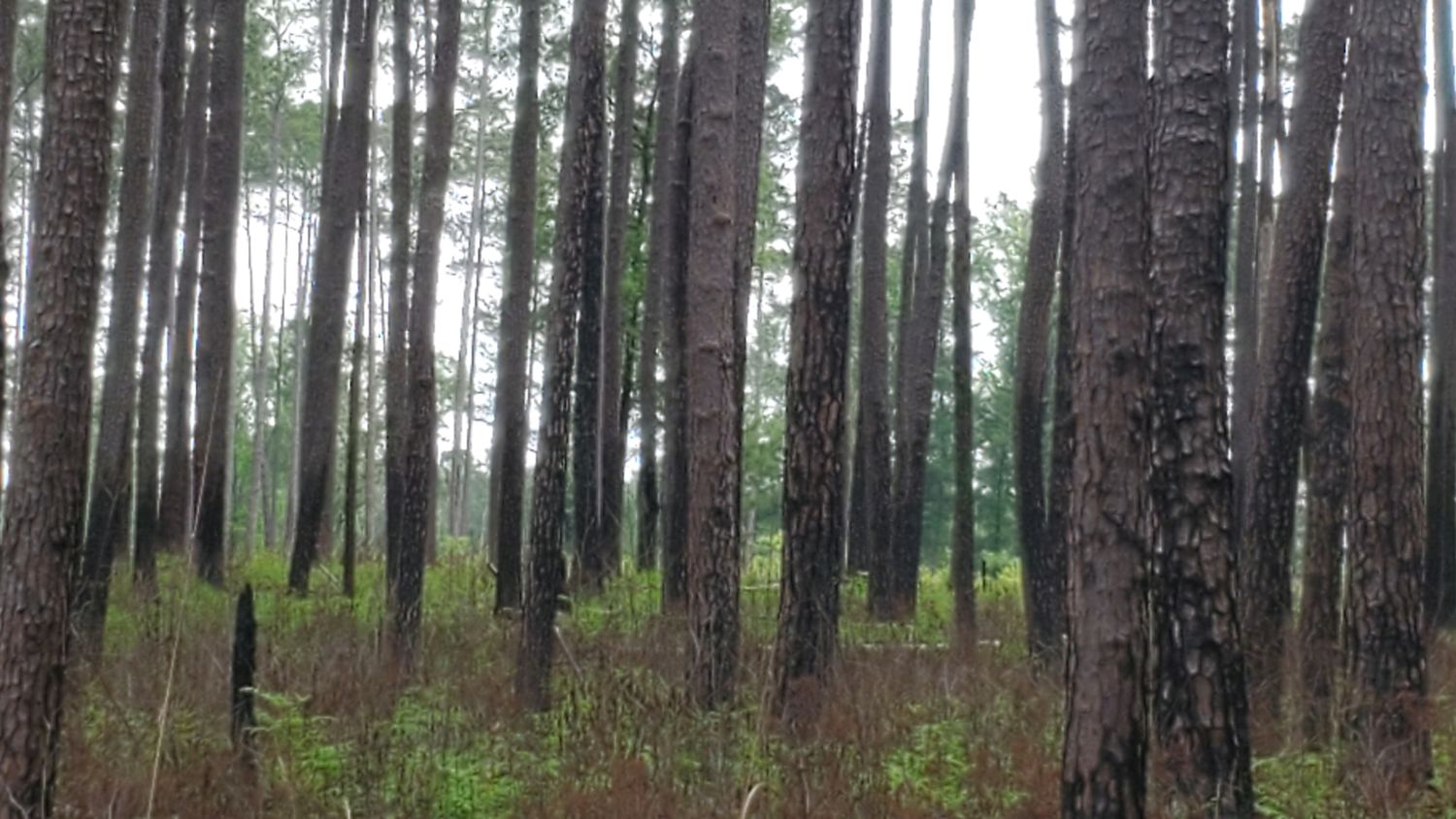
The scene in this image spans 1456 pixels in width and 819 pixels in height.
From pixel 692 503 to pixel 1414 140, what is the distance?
523 cm

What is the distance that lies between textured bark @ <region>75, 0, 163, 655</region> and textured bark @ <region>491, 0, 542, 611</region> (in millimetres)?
3275

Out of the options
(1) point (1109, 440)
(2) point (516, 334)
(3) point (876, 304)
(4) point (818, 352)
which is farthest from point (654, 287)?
(1) point (1109, 440)

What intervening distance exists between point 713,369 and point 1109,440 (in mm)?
4562

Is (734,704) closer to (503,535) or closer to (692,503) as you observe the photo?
(692,503)

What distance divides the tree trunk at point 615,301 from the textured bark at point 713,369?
27.7 feet

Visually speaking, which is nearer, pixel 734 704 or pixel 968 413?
pixel 734 704

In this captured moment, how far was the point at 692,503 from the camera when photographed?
10852mm

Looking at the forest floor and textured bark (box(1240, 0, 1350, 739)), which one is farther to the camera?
textured bark (box(1240, 0, 1350, 739))

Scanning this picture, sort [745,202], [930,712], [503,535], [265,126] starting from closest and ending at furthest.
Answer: [930,712] → [745,202] → [503,535] → [265,126]

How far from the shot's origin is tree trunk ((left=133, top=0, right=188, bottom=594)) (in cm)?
1584

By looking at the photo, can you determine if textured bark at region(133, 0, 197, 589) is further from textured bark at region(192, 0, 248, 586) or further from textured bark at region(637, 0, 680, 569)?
textured bark at region(637, 0, 680, 569)

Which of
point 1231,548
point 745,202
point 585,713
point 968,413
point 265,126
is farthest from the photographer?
point 265,126

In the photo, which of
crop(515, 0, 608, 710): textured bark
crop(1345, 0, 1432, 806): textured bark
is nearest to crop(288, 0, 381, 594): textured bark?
crop(515, 0, 608, 710): textured bark

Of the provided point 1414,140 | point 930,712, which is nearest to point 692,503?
point 930,712
